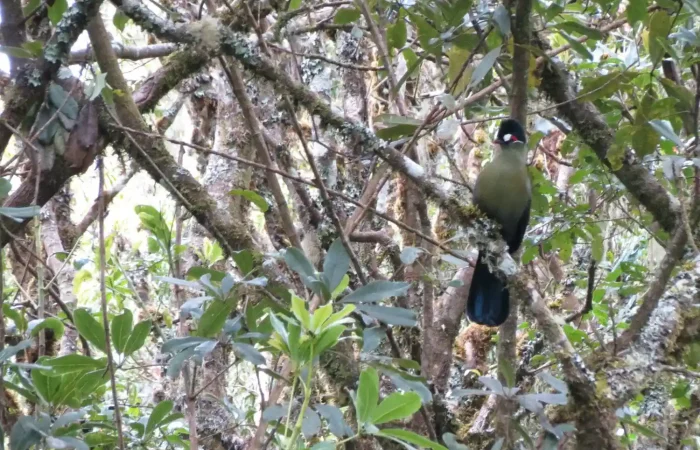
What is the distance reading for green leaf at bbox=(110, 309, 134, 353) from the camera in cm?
119

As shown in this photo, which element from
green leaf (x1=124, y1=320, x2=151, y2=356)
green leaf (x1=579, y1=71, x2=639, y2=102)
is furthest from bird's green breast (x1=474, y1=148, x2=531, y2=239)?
green leaf (x1=124, y1=320, x2=151, y2=356)

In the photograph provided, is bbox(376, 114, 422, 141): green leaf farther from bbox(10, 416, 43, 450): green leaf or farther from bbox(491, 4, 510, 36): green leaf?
bbox(10, 416, 43, 450): green leaf

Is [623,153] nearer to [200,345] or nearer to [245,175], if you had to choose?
[200,345]

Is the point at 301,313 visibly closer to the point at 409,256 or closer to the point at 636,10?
the point at 409,256

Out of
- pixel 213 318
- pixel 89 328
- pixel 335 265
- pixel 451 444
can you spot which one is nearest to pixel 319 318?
pixel 335 265

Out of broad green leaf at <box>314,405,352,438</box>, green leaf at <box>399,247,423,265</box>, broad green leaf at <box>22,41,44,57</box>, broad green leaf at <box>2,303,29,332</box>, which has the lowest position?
broad green leaf at <box>314,405,352,438</box>

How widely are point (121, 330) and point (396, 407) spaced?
53 centimetres

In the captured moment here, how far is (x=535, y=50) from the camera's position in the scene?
5.29 ft

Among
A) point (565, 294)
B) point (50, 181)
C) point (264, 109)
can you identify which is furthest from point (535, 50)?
point (565, 294)

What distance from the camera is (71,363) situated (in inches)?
46.2

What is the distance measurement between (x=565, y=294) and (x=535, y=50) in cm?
170

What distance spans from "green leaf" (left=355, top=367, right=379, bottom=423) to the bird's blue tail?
1358mm

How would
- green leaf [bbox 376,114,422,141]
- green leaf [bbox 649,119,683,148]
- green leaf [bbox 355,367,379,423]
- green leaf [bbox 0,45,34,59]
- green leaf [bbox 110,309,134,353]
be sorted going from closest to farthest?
green leaf [bbox 355,367,379,423] < green leaf [bbox 110,309,134,353] < green leaf [bbox 0,45,34,59] < green leaf [bbox 649,119,683,148] < green leaf [bbox 376,114,422,141]

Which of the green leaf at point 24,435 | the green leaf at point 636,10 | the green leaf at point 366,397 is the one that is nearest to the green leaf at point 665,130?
the green leaf at point 636,10
